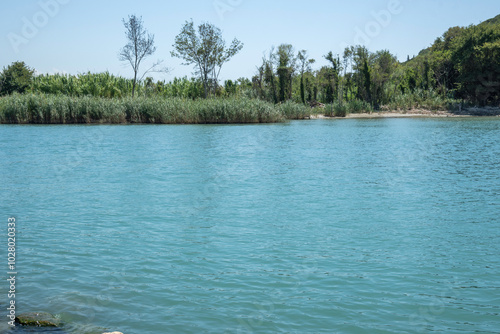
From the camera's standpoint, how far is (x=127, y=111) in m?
44.0

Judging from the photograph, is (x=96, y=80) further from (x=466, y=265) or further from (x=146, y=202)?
(x=466, y=265)

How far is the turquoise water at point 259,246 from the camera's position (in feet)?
18.9

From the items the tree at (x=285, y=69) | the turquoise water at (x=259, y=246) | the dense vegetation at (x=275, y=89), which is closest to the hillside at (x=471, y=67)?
the dense vegetation at (x=275, y=89)

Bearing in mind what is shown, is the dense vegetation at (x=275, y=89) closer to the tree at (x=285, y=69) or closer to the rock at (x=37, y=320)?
the tree at (x=285, y=69)

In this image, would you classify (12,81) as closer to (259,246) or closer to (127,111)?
(127,111)

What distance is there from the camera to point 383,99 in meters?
63.7

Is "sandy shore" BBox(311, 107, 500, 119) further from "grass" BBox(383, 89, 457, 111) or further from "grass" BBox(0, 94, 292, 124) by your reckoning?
"grass" BBox(0, 94, 292, 124)

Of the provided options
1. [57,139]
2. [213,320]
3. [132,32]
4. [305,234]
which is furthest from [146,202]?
[132,32]

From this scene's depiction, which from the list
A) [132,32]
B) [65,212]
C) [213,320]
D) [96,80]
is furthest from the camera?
[132,32]

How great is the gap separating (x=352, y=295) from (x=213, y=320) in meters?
1.96

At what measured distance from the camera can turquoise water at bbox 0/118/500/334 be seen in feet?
18.9

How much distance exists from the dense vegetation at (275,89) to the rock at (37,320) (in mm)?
37830

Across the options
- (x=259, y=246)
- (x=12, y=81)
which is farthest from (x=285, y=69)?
(x=259, y=246)

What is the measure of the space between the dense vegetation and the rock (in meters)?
37.8
